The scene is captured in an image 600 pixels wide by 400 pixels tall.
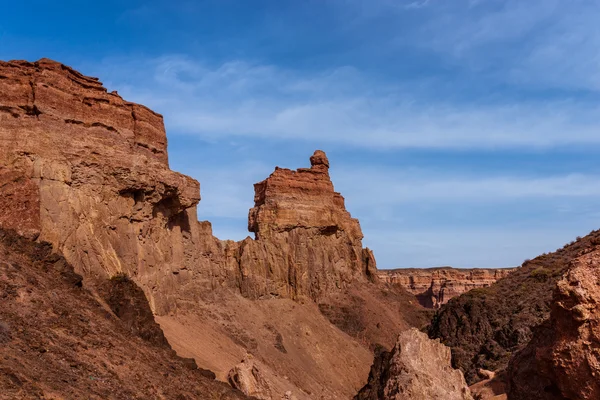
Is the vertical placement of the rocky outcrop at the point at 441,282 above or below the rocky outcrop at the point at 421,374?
above

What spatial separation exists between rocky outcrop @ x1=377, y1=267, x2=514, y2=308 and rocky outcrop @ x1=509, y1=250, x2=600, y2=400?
9661 cm

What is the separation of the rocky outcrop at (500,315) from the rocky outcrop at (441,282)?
230 feet

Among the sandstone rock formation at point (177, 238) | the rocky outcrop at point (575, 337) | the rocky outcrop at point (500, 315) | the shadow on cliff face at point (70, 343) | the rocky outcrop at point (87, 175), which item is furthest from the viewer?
the sandstone rock formation at point (177, 238)

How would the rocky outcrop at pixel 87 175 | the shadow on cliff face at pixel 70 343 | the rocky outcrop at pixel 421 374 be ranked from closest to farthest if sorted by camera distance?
the rocky outcrop at pixel 421 374 → the shadow on cliff face at pixel 70 343 → the rocky outcrop at pixel 87 175

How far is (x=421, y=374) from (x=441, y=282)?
98316 millimetres

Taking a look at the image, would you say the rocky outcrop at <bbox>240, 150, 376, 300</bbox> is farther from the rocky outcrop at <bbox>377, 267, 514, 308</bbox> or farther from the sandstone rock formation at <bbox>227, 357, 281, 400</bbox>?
the rocky outcrop at <bbox>377, 267, 514, 308</bbox>

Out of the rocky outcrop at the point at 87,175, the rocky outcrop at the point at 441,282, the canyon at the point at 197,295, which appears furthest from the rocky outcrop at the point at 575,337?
the rocky outcrop at the point at 441,282

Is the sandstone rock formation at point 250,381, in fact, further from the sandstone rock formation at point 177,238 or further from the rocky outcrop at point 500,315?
the rocky outcrop at point 500,315

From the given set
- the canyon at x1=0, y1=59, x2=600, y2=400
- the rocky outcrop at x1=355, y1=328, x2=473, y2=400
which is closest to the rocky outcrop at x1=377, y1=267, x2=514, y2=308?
the canyon at x1=0, y1=59, x2=600, y2=400

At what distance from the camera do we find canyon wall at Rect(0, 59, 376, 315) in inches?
1140

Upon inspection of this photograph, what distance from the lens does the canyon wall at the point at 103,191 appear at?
29.0 m

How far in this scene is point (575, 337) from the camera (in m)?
6.74

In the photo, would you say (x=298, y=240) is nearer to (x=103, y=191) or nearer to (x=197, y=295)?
(x=197, y=295)

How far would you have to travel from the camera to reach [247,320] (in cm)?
4603
